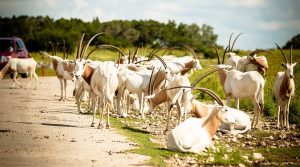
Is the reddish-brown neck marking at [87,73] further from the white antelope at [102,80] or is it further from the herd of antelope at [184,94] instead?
the white antelope at [102,80]

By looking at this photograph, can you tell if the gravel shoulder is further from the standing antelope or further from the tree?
the tree

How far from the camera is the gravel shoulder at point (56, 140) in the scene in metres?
10.1

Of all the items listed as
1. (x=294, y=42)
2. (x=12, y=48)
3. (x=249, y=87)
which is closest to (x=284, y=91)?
(x=249, y=87)

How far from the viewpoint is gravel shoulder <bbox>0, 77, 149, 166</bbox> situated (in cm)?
1011

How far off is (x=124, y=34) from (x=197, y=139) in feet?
273

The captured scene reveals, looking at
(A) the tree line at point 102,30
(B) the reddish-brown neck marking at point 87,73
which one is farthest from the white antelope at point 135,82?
(A) the tree line at point 102,30

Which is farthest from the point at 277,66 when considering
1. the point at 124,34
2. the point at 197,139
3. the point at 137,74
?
the point at 124,34

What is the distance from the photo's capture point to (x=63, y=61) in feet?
75.5

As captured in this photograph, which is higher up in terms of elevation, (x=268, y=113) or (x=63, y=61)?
(x=63, y=61)

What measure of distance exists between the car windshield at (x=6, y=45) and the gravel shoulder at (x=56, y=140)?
13.9 metres

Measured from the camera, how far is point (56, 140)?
12.2m

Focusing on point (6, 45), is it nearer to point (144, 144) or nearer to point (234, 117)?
point (234, 117)

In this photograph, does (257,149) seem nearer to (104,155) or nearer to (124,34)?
(104,155)

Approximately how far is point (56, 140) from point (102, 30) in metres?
82.1
